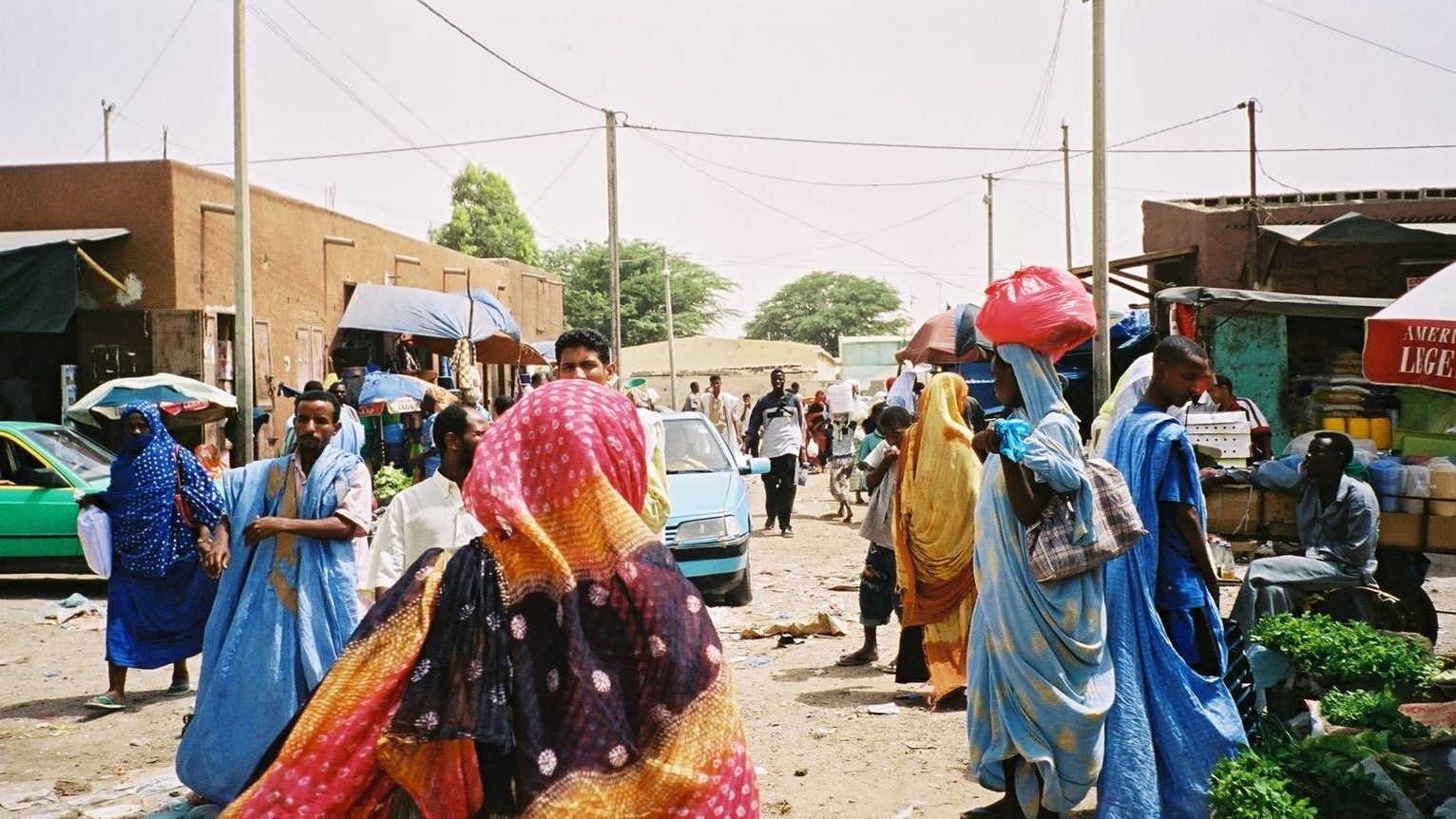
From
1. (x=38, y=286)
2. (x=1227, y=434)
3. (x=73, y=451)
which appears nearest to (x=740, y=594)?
(x=1227, y=434)

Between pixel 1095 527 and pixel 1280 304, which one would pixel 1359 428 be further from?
pixel 1095 527

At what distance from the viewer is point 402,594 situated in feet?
10.5

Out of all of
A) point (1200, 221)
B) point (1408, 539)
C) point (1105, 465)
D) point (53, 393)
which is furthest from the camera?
point (1200, 221)

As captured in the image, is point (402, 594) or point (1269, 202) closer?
point (402, 594)

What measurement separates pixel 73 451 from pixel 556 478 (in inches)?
399

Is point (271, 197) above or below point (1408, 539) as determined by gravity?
above

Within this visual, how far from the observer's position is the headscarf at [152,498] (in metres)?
7.08

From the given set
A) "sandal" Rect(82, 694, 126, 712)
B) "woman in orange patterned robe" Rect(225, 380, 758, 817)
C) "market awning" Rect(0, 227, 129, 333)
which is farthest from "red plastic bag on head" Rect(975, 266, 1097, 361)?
"market awning" Rect(0, 227, 129, 333)

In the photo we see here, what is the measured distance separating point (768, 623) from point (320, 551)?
4.91m

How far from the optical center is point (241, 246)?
13805 millimetres

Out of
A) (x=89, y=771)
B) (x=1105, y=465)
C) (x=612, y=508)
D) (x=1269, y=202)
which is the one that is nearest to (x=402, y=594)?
(x=612, y=508)

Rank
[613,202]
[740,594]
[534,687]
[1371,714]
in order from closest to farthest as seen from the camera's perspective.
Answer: [534,687], [1371,714], [740,594], [613,202]

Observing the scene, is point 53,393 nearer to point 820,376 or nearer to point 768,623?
point 768,623

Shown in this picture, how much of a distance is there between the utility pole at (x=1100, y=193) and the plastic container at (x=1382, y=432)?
2784mm
